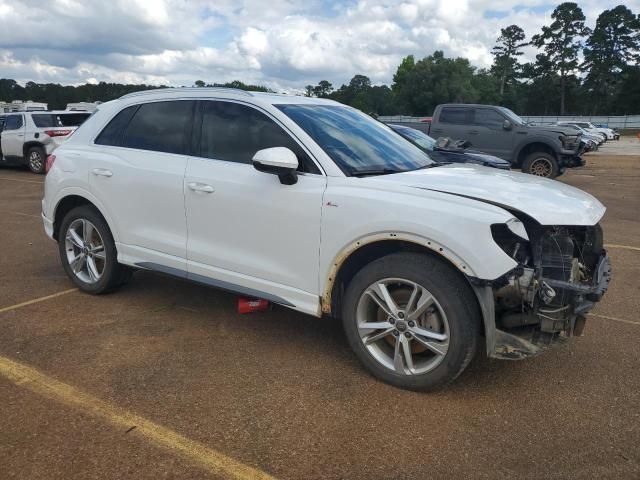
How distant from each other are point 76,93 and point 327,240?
85.4 metres

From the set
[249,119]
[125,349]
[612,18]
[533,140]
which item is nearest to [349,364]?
[125,349]

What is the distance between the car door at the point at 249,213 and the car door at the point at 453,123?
1152 centimetres

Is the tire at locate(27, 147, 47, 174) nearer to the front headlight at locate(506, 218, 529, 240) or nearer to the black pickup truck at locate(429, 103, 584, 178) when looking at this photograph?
the black pickup truck at locate(429, 103, 584, 178)

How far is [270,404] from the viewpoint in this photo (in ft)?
10.6

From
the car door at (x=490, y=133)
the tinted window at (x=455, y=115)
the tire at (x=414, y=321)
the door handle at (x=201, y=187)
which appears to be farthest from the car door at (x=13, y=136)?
the tire at (x=414, y=321)

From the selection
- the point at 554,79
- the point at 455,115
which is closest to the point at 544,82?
the point at 554,79

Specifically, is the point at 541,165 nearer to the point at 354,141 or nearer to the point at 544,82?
the point at 354,141

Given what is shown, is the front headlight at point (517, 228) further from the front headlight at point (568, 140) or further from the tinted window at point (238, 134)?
the front headlight at point (568, 140)

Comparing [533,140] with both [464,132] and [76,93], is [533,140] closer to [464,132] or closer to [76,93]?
[464,132]

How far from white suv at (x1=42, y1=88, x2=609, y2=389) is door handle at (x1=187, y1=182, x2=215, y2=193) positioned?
0.04ft

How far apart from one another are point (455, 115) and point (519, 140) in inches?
73.1

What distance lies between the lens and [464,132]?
1454 centimetres

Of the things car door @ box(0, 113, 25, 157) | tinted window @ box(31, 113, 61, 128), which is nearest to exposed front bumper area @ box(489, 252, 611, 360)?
tinted window @ box(31, 113, 61, 128)

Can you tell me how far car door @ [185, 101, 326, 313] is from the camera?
3600 millimetres
